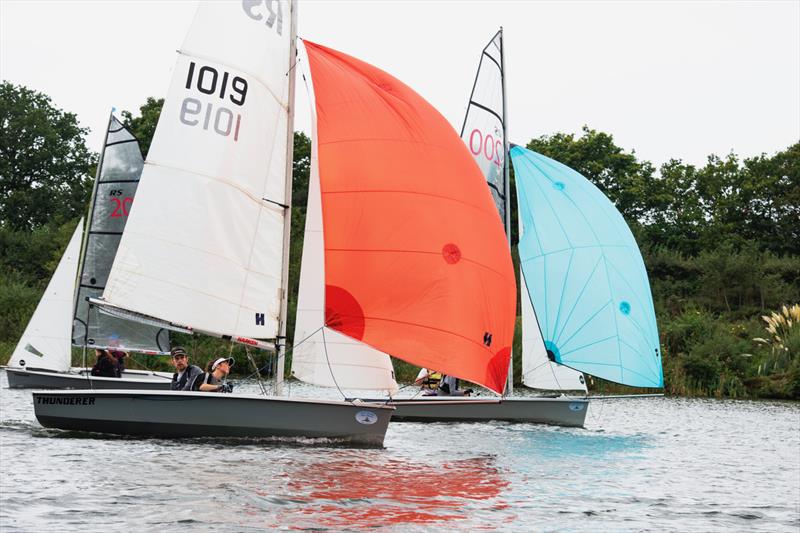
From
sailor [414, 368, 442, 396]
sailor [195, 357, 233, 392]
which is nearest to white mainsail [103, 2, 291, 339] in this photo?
sailor [195, 357, 233, 392]

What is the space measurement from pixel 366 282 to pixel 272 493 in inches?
168

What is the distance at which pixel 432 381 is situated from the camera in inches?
934

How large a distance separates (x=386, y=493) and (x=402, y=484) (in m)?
0.83

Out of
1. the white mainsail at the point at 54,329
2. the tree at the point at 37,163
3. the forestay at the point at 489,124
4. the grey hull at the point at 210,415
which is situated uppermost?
the tree at the point at 37,163

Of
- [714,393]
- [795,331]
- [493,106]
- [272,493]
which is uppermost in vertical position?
[493,106]

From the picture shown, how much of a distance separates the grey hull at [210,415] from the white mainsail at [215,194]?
1.27m

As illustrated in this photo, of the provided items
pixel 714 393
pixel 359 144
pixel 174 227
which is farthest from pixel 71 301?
pixel 714 393

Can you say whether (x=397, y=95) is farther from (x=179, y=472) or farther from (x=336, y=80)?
(x=179, y=472)

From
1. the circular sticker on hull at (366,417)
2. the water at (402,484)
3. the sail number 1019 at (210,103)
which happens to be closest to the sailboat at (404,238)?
the circular sticker on hull at (366,417)

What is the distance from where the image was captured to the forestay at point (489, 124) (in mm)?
24812

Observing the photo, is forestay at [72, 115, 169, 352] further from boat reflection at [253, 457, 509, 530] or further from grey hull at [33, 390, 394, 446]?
boat reflection at [253, 457, 509, 530]

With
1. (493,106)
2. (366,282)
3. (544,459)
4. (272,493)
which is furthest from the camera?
(493,106)

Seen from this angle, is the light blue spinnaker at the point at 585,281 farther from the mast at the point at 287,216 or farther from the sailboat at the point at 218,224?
the mast at the point at 287,216

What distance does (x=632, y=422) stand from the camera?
87.2ft
